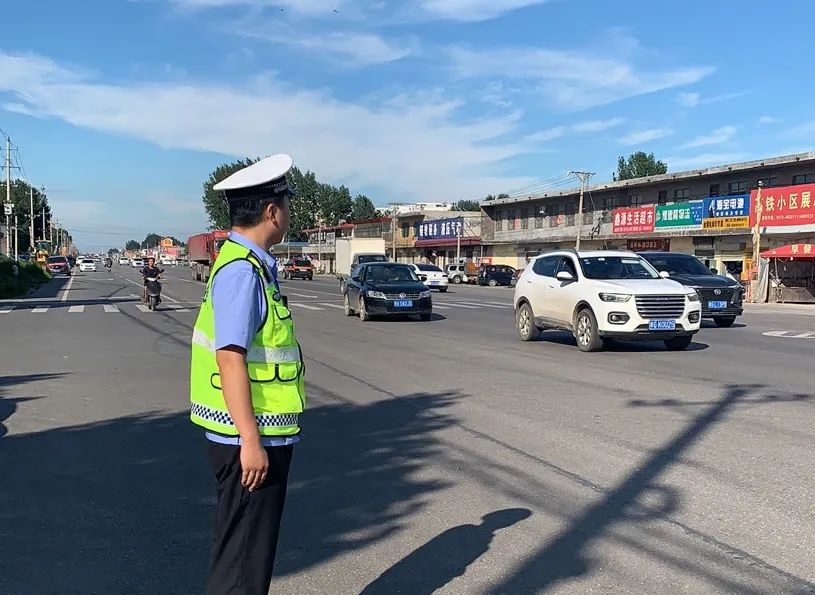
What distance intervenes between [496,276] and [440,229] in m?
18.5

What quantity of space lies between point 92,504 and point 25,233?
331 ft

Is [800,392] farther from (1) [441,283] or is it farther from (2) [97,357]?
Result: (1) [441,283]

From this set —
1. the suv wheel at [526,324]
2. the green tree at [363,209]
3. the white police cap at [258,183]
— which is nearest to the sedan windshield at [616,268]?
the suv wheel at [526,324]

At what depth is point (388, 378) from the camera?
978 cm

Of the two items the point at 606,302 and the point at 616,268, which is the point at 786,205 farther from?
the point at 606,302

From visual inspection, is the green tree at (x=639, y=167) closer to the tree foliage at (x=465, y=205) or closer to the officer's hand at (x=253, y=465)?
the tree foliage at (x=465, y=205)

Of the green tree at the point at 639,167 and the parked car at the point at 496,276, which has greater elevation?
the green tree at the point at 639,167

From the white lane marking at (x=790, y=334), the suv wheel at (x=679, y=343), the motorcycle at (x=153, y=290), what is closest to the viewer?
the suv wheel at (x=679, y=343)

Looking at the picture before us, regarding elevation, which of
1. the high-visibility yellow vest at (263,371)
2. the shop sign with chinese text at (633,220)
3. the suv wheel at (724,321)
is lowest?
the suv wheel at (724,321)

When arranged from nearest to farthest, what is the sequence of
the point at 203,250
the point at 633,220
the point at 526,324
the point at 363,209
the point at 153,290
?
the point at 526,324, the point at 153,290, the point at 633,220, the point at 203,250, the point at 363,209

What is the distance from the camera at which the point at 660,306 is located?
11.8m

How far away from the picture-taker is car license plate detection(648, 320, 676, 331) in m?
11.8

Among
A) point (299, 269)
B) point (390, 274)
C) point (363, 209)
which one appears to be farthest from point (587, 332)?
point (363, 209)

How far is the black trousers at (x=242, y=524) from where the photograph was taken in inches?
103
